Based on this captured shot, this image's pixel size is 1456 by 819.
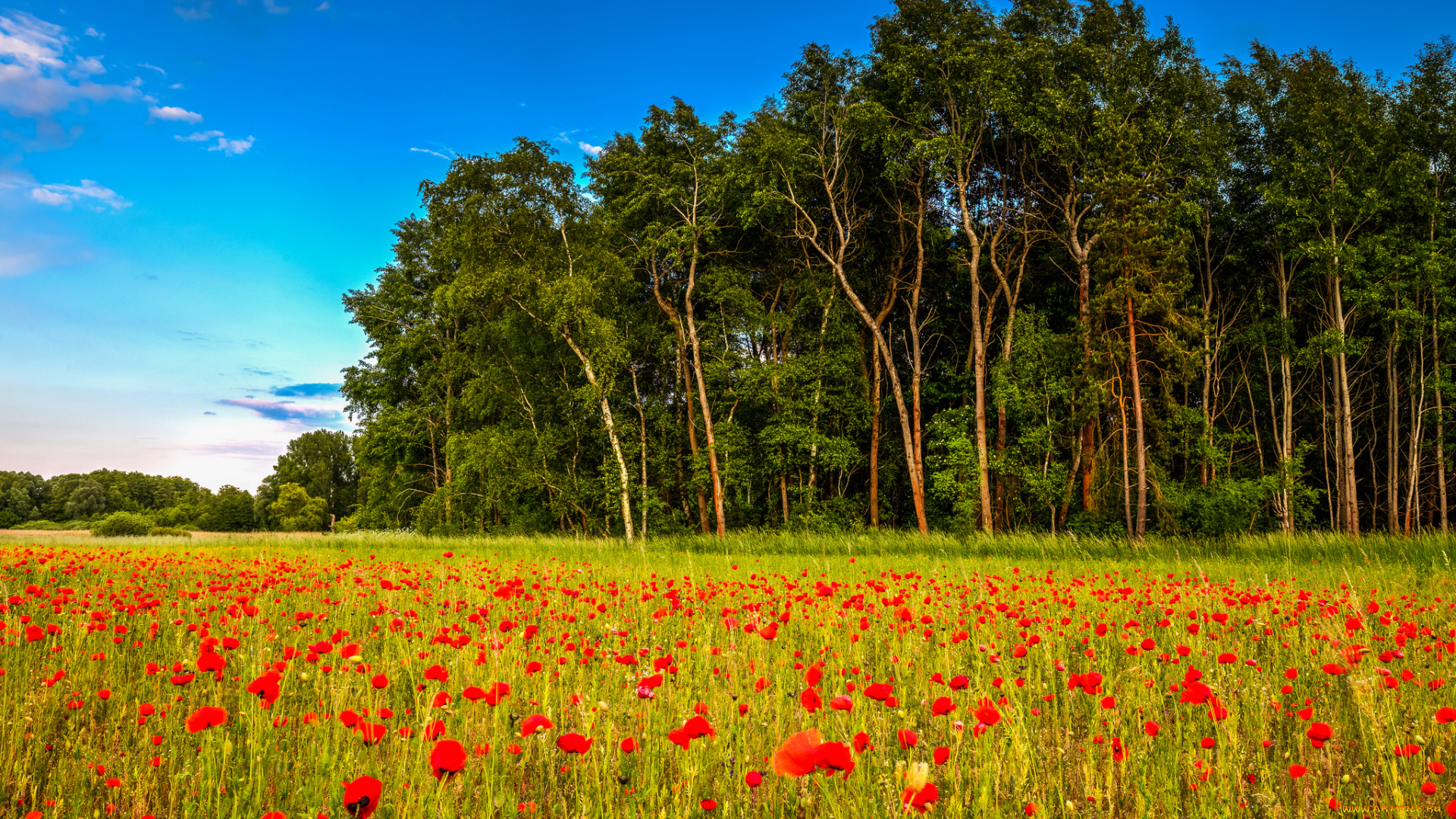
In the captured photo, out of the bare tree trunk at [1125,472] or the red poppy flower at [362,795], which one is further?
the bare tree trunk at [1125,472]

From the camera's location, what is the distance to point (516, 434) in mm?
24078

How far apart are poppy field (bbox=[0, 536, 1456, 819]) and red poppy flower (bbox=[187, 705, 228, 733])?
0.01 meters

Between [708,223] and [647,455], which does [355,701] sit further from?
[647,455]

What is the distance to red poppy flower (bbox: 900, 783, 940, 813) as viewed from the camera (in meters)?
1.32

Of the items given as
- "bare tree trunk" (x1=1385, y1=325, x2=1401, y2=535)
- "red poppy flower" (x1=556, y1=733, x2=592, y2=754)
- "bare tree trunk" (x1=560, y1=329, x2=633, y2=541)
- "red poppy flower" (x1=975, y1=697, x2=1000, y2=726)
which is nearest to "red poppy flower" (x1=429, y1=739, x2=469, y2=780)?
"red poppy flower" (x1=556, y1=733, x2=592, y2=754)

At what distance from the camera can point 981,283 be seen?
2550 centimetres

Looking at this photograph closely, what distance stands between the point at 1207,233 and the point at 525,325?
24061 millimetres

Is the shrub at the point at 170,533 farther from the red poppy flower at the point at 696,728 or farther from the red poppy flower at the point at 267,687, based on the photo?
the red poppy flower at the point at 696,728

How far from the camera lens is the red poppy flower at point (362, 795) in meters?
1.23

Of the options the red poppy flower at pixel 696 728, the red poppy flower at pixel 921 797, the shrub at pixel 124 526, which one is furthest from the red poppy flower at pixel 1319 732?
the shrub at pixel 124 526

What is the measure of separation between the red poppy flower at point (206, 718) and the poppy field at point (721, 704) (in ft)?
0.03

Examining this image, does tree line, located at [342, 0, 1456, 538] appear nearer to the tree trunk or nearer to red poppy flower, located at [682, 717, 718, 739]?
the tree trunk

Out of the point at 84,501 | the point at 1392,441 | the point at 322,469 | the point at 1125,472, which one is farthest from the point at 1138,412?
the point at 84,501

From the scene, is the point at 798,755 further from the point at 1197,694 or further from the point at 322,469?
the point at 322,469
